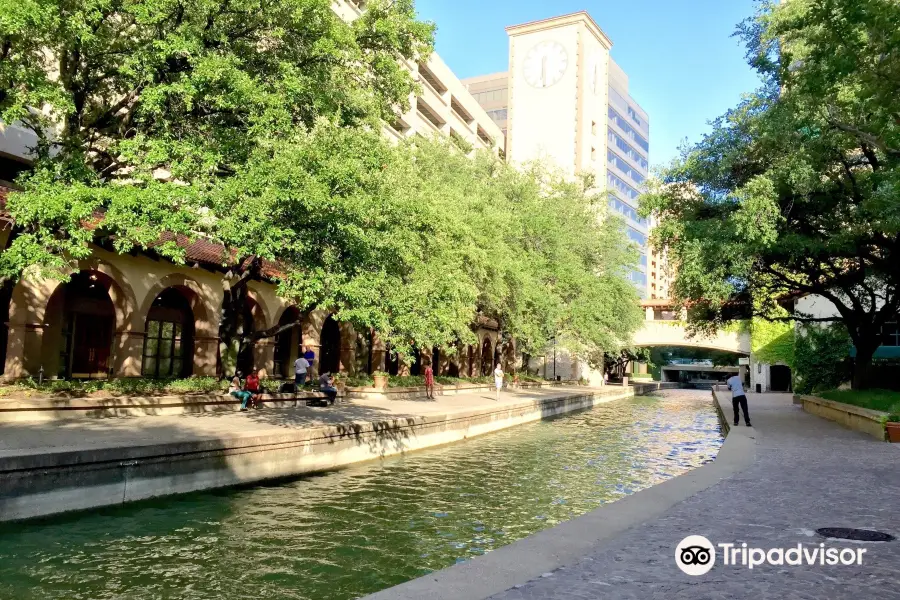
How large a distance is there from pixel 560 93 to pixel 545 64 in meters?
5.23

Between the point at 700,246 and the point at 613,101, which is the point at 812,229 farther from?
the point at 613,101

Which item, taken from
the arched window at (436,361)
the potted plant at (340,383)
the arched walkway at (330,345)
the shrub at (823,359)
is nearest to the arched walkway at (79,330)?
the potted plant at (340,383)

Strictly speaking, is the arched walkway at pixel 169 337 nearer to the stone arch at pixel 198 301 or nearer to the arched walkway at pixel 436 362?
the stone arch at pixel 198 301

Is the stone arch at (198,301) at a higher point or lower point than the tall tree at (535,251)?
lower

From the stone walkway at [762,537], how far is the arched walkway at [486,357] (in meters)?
36.6

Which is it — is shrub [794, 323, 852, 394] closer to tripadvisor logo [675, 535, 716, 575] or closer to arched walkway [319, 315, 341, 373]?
arched walkway [319, 315, 341, 373]

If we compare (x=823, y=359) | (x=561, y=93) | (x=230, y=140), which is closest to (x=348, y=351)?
(x=230, y=140)

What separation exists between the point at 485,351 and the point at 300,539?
139ft

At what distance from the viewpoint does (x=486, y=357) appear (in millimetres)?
51844

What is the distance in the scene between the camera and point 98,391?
16.3 metres

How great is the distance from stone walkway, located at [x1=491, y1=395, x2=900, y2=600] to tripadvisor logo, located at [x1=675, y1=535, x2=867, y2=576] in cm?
9

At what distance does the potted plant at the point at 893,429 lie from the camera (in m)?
17.0

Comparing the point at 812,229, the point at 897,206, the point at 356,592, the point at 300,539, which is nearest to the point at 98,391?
the point at 300,539

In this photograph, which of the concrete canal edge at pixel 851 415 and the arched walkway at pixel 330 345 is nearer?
the concrete canal edge at pixel 851 415
